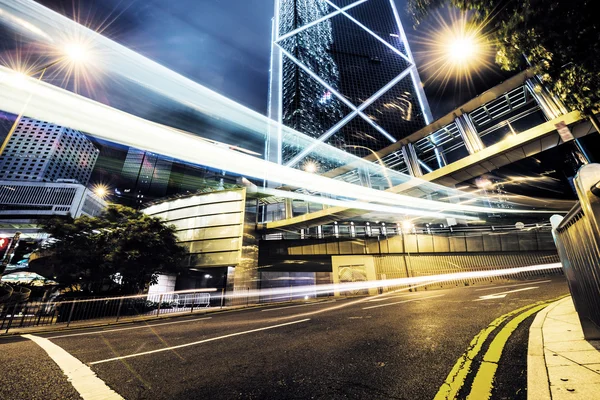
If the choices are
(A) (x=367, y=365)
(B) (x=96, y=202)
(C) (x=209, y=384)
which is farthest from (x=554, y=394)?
(B) (x=96, y=202)

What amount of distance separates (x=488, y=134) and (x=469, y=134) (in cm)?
348

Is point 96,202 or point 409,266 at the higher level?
point 96,202

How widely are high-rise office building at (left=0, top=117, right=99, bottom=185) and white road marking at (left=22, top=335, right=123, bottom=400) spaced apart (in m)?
158

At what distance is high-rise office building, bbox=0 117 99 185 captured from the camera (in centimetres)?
11819

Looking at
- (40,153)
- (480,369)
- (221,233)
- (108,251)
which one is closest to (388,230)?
(221,233)

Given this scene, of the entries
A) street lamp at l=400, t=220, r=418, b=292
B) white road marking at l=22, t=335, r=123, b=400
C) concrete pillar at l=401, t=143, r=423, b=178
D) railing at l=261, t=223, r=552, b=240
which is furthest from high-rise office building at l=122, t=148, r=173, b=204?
white road marking at l=22, t=335, r=123, b=400

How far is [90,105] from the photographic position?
1048 cm

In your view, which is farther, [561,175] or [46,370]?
[561,175]

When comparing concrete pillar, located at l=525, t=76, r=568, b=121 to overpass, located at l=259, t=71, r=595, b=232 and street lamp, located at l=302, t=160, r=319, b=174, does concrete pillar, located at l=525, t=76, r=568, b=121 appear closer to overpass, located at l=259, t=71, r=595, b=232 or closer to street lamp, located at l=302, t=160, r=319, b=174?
overpass, located at l=259, t=71, r=595, b=232

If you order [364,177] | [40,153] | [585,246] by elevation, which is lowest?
[585,246]

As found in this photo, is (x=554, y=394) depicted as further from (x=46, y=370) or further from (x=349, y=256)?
(x=349, y=256)

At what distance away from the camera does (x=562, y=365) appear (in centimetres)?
255

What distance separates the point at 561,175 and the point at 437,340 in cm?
2134

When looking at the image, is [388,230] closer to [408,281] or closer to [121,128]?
[408,281]
